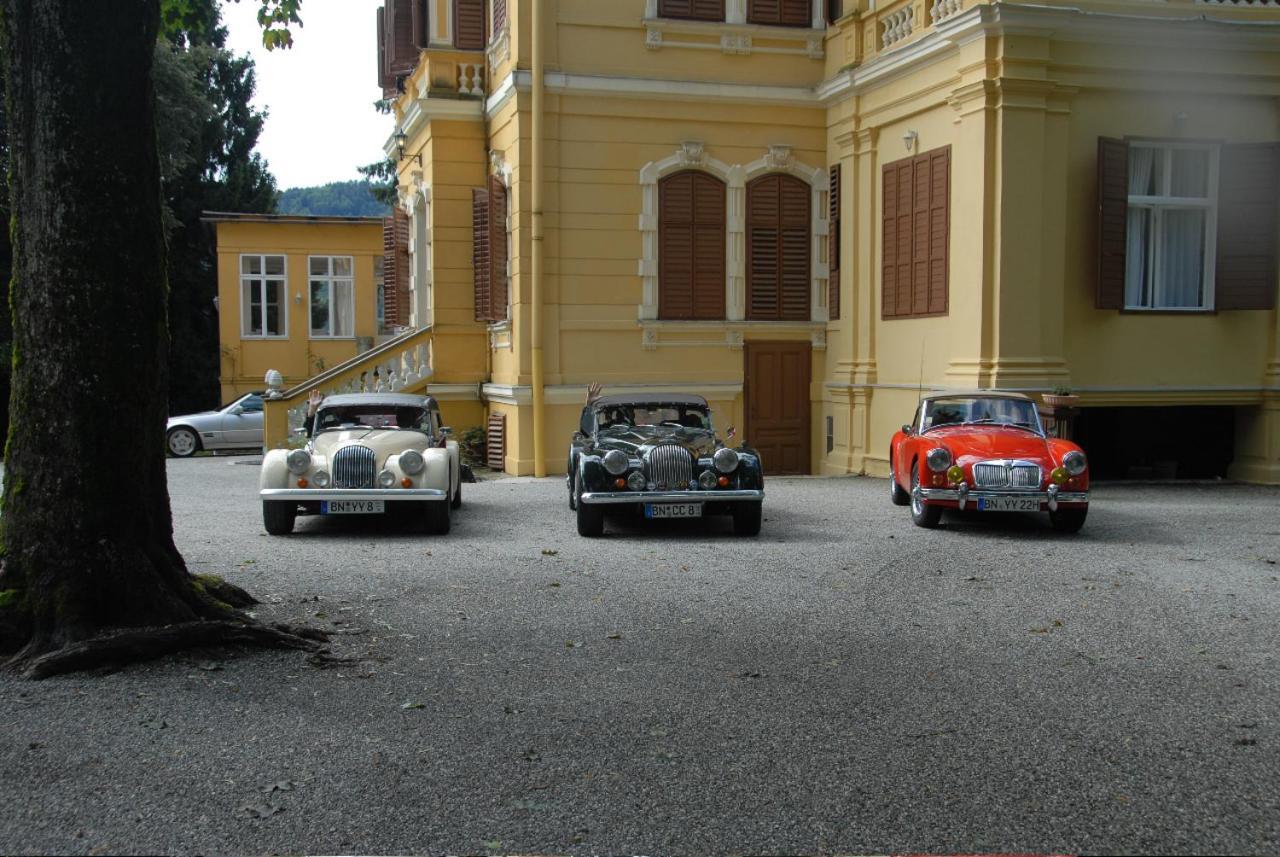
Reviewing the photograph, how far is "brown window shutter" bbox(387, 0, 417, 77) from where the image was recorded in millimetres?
21875

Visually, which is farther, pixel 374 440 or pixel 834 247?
pixel 834 247

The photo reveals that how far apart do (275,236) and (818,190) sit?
18112 millimetres

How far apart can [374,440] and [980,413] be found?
607 cm

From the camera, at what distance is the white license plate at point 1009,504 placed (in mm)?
11344

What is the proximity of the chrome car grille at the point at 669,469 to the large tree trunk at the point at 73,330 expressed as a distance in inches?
225

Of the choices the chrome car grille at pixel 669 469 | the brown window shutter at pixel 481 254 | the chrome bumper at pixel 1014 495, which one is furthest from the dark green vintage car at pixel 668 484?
the brown window shutter at pixel 481 254

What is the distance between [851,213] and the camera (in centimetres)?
1800

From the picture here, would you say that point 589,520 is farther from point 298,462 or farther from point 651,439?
point 298,462

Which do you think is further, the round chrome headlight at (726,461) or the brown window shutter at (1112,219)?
the brown window shutter at (1112,219)

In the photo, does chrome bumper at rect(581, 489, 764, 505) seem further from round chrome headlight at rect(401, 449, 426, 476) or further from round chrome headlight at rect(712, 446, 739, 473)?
round chrome headlight at rect(401, 449, 426, 476)

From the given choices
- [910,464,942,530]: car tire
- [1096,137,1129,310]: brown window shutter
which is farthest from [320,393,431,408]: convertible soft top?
[1096,137,1129,310]: brown window shutter

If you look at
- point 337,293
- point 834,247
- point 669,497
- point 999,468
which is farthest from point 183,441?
point 999,468

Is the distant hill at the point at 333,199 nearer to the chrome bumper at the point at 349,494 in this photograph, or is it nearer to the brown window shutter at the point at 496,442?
the brown window shutter at the point at 496,442

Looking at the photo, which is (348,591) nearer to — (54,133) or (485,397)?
(54,133)
